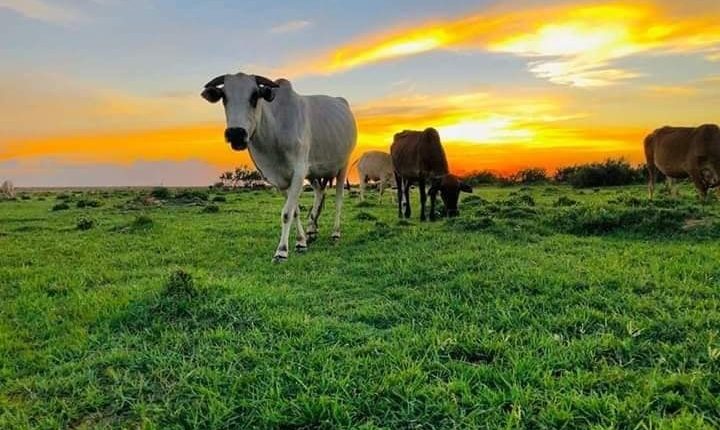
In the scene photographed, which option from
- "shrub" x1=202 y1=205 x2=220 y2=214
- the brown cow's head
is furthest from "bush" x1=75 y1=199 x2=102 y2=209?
the brown cow's head

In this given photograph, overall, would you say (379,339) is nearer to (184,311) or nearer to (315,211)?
(184,311)

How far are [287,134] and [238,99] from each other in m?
1.22

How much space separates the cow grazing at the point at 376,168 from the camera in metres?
22.3

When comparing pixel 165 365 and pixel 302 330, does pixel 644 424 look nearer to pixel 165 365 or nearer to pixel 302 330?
pixel 302 330

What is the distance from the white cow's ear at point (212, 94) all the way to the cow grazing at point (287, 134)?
0.04 ft

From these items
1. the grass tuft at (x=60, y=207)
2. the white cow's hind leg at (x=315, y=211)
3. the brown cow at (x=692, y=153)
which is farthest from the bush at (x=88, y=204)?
the brown cow at (x=692, y=153)

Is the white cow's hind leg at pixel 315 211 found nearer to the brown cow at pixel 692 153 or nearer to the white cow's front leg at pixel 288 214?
the white cow's front leg at pixel 288 214

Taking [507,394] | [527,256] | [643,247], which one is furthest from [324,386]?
[643,247]

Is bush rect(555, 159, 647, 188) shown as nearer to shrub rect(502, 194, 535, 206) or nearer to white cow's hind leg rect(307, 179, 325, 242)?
shrub rect(502, 194, 535, 206)

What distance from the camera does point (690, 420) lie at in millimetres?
2881

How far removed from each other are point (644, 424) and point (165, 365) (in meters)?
2.99

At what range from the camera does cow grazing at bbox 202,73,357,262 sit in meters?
7.93

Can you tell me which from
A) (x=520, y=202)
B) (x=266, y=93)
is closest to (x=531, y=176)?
A: (x=520, y=202)

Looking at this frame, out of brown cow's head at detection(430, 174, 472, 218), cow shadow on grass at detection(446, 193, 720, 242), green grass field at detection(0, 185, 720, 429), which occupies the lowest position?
green grass field at detection(0, 185, 720, 429)
